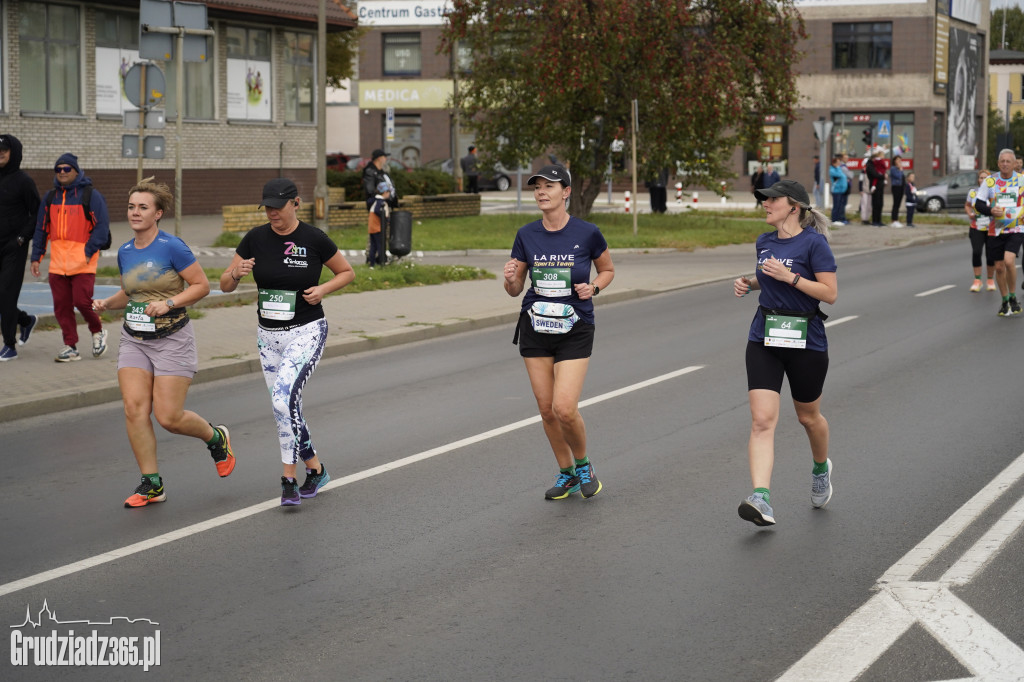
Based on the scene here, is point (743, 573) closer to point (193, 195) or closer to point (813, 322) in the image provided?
point (813, 322)

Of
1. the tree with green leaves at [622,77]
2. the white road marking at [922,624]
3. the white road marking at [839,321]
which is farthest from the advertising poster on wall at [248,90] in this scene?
the white road marking at [922,624]

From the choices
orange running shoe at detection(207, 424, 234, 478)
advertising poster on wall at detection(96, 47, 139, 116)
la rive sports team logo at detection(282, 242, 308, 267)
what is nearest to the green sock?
orange running shoe at detection(207, 424, 234, 478)

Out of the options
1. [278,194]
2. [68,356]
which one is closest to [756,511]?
[278,194]

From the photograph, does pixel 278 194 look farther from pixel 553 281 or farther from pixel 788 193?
pixel 788 193

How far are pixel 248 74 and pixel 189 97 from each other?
224 cm

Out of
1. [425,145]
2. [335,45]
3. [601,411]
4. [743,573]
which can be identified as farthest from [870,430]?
[425,145]

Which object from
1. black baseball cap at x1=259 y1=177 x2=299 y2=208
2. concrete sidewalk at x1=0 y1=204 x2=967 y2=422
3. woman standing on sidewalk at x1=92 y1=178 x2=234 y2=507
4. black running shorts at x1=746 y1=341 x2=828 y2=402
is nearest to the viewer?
black running shorts at x1=746 y1=341 x2=828 y2=402

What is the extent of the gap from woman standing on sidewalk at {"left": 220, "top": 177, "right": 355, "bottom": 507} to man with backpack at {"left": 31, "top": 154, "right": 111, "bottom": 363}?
17.4 ft

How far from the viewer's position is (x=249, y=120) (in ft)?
125

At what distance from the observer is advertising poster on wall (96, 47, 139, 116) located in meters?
34.2

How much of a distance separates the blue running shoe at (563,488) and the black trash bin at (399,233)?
13.9 m

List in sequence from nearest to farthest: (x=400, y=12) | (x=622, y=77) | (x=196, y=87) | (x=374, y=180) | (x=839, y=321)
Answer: (x=839, y=321) → (x=374, y=180) → (x=622, y=77) → (x=196, y=87) → (x=400, y=12)

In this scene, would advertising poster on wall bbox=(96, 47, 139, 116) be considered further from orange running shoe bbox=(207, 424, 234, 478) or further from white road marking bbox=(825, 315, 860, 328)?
orange running shoe bbox=(207, 424, 234, 478)

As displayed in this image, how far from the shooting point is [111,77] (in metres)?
34.5
